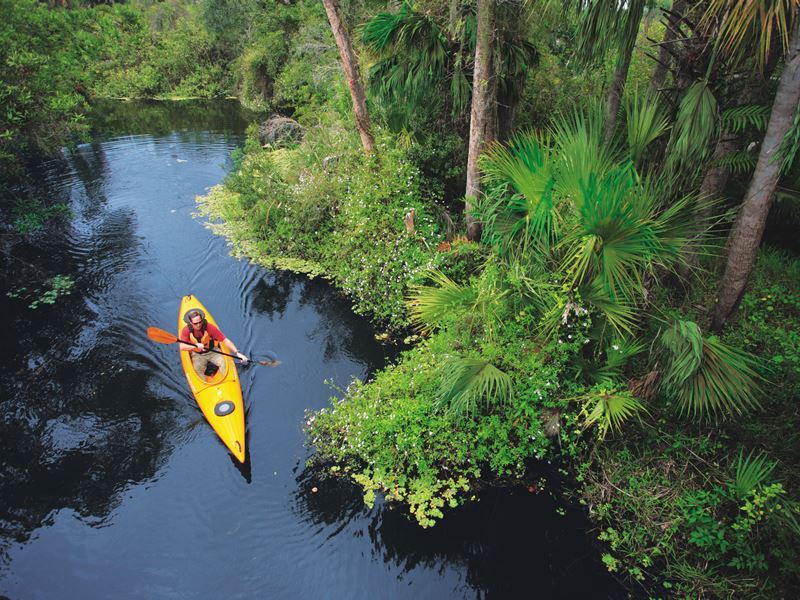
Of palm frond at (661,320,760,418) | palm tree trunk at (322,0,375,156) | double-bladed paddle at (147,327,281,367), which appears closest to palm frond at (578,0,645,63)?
palm frond at (661,320,760,418)

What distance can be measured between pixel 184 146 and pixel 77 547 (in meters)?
17.1

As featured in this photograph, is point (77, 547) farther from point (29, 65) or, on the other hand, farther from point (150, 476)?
point (29, 65)

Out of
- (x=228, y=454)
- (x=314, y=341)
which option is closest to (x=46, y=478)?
(x=228, y=454)

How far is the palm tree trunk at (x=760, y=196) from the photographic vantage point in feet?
13.3

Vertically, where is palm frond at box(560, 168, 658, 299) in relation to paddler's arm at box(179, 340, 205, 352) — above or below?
above

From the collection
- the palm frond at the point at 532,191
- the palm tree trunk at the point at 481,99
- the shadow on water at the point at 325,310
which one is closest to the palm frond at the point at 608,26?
the palm frond at the point at 532,191

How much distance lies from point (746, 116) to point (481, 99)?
351 centimetres

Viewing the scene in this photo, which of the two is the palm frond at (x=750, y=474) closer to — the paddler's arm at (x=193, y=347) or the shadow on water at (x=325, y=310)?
the shadow on water at (x=325, y=310)

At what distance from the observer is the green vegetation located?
4414mm

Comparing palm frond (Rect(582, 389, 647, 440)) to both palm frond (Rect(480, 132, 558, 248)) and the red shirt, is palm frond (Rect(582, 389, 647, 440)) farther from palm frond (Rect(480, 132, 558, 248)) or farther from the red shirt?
the red shirt

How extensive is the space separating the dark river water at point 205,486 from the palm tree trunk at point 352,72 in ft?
11.2

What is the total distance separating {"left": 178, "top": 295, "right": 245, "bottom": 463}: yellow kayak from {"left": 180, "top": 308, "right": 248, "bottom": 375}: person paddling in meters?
0.11

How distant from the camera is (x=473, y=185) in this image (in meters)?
7.76

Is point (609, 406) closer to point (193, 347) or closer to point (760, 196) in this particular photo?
point (760, 196)
